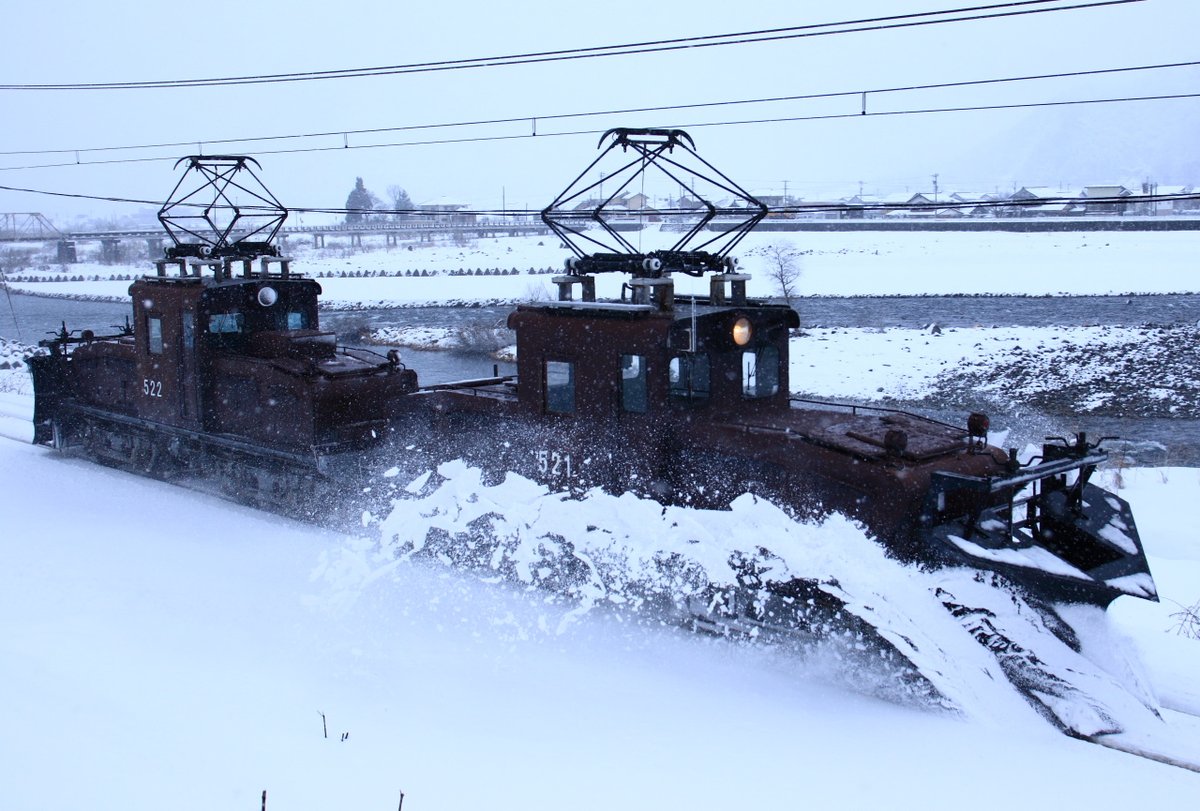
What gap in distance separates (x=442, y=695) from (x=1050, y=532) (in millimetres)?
5341

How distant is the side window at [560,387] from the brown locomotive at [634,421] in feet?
0.08

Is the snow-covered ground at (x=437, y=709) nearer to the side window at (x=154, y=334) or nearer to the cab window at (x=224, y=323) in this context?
the cab window at (x=224, y=323)

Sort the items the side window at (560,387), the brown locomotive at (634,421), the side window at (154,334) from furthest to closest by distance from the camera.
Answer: the side window at (154,334) < the side window at (560,387) < the brown locomotive at (634,421)

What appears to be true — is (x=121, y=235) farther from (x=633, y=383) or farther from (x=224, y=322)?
(x=633, y=383)

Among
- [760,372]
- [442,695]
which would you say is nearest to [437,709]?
[442,695]

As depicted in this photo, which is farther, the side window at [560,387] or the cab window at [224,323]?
the cab window at [224,323]

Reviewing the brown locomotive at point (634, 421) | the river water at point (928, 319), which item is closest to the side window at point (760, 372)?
the brown locomotive at point (634, 421)

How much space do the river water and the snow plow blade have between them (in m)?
12.9

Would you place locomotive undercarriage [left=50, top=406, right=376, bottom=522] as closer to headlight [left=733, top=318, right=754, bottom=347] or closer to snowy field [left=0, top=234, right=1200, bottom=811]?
snowy field [left=0, top=234, right=1200, bottom=811]

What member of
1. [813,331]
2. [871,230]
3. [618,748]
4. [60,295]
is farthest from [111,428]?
[871,230]

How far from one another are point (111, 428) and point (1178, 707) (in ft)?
49.8

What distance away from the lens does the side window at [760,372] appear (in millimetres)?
9516

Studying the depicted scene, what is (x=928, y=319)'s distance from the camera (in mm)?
32812

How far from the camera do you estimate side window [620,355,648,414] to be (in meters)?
9.10
